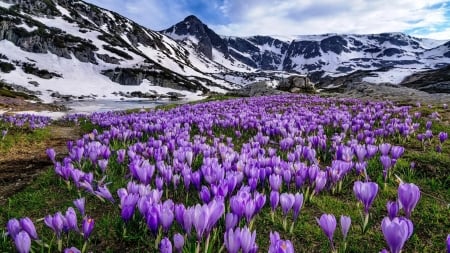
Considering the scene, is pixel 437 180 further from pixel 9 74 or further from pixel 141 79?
pixel 141 79

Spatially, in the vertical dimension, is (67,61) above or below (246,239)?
above

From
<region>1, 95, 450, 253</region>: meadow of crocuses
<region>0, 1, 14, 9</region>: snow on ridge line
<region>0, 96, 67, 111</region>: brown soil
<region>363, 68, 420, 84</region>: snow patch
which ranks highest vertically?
<region>0, 1, 14, 9</region>: snow on ridge line

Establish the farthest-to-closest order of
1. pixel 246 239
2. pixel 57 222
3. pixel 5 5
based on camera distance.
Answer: pixel 5 5
pixel 57 222
pixel 246 239

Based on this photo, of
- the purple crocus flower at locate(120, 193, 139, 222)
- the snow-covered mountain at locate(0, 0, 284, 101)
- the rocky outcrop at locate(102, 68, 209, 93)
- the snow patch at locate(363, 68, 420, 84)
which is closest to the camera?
the purple crocus flower at locate(120, 193, 139, 222)

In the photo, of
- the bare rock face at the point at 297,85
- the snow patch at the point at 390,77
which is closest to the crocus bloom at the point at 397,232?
the bare rock face at the point at 297,85

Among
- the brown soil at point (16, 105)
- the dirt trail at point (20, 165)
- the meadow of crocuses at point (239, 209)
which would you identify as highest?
the meadow of crocuses at point (239, 209)

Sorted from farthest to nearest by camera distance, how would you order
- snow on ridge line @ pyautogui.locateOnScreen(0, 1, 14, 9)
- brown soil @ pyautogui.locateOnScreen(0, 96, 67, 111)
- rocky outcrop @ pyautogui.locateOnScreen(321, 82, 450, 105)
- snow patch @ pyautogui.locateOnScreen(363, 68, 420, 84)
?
1. snow patch @ pyautogui.locateOnScreen(363, 68, 420, 84)
2. snow on ridge line @ pyautogui.locateOnScreen(0, 1, 14, 9)
3. brown soil @ pyautogui.locateOnScreen(0, 96, 67, 111)
4. rocky outcrop @ pyautogui.locateOnScreen(321, 82, 450, 105)

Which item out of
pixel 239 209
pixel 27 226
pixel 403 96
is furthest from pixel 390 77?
pixel 27 226

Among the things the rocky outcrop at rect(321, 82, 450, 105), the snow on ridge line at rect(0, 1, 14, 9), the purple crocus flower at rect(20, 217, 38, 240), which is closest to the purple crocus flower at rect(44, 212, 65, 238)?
the purple crocus flower at rect(20, 217, 38, 240)

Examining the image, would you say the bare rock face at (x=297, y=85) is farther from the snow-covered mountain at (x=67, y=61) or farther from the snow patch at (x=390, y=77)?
the snow patch at (x=390, y=77)

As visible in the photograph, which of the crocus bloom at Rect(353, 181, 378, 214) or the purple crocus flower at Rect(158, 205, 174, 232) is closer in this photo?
the purple crocus flower at Rect(158, 205, 174, 232)

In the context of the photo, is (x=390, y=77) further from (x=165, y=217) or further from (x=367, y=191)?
(x=165, y=217)

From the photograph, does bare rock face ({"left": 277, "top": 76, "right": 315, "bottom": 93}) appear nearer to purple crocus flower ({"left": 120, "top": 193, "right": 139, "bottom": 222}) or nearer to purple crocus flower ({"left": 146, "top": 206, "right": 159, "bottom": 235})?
purple crocus flower ({"left": 120, "top": 193, "right": 139, "bottom": 222})

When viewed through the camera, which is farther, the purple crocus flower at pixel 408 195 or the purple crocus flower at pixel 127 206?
the purple crocus flower at pixel 127 206
